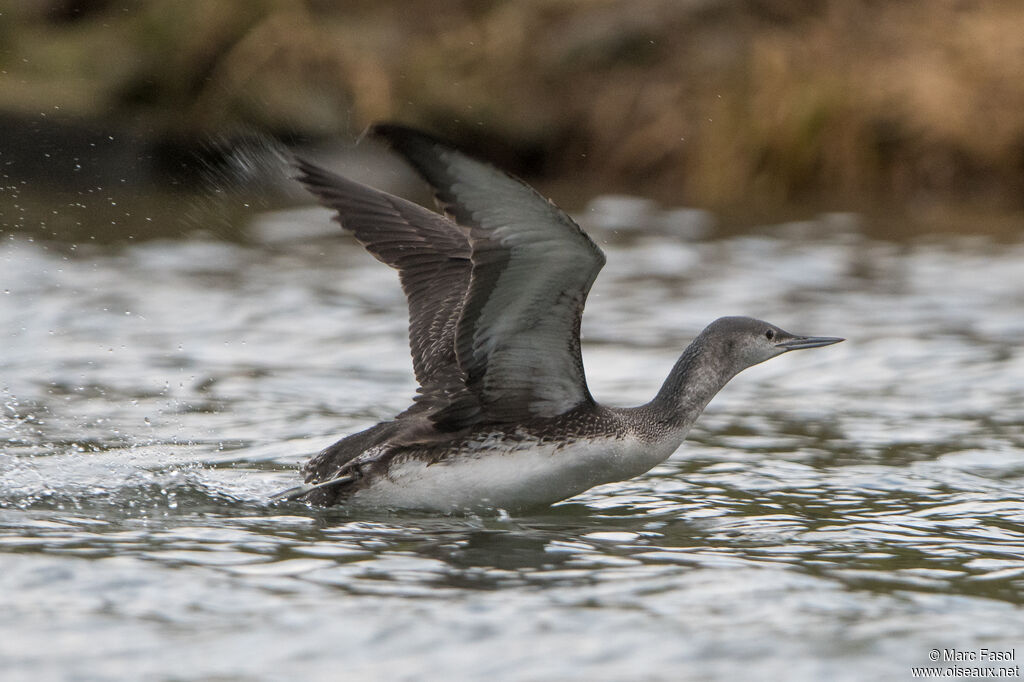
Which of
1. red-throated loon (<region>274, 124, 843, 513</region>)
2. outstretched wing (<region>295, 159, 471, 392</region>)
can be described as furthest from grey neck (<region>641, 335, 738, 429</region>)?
outstretched wing (<region>295, 159, 471, 392</region>)

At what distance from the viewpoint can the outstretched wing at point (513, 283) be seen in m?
5.53

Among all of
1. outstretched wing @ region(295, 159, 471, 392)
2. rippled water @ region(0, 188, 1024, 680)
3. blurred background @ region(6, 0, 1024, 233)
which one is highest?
blurred background @ region(6, 0, 1024, 233)

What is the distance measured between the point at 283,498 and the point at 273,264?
24.1ft

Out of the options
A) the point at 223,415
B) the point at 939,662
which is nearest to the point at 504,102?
the point at 223,415

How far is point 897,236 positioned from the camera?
1571cm

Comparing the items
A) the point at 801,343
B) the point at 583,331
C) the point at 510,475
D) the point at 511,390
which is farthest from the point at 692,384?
the point at 583,331

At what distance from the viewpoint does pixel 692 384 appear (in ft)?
22.7

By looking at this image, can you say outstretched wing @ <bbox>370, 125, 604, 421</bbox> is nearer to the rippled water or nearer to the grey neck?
the grey neck

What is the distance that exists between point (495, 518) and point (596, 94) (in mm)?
14786

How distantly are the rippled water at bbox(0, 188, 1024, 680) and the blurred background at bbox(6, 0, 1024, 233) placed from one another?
5334mm

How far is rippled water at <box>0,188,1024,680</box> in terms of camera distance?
477cm

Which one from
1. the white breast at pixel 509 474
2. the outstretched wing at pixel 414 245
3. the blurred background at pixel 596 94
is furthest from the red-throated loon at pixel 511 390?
the blurred background at pixel 596 94

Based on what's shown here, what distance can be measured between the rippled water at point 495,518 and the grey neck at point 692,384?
45cm

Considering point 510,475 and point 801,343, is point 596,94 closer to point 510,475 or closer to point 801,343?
point 801,343
